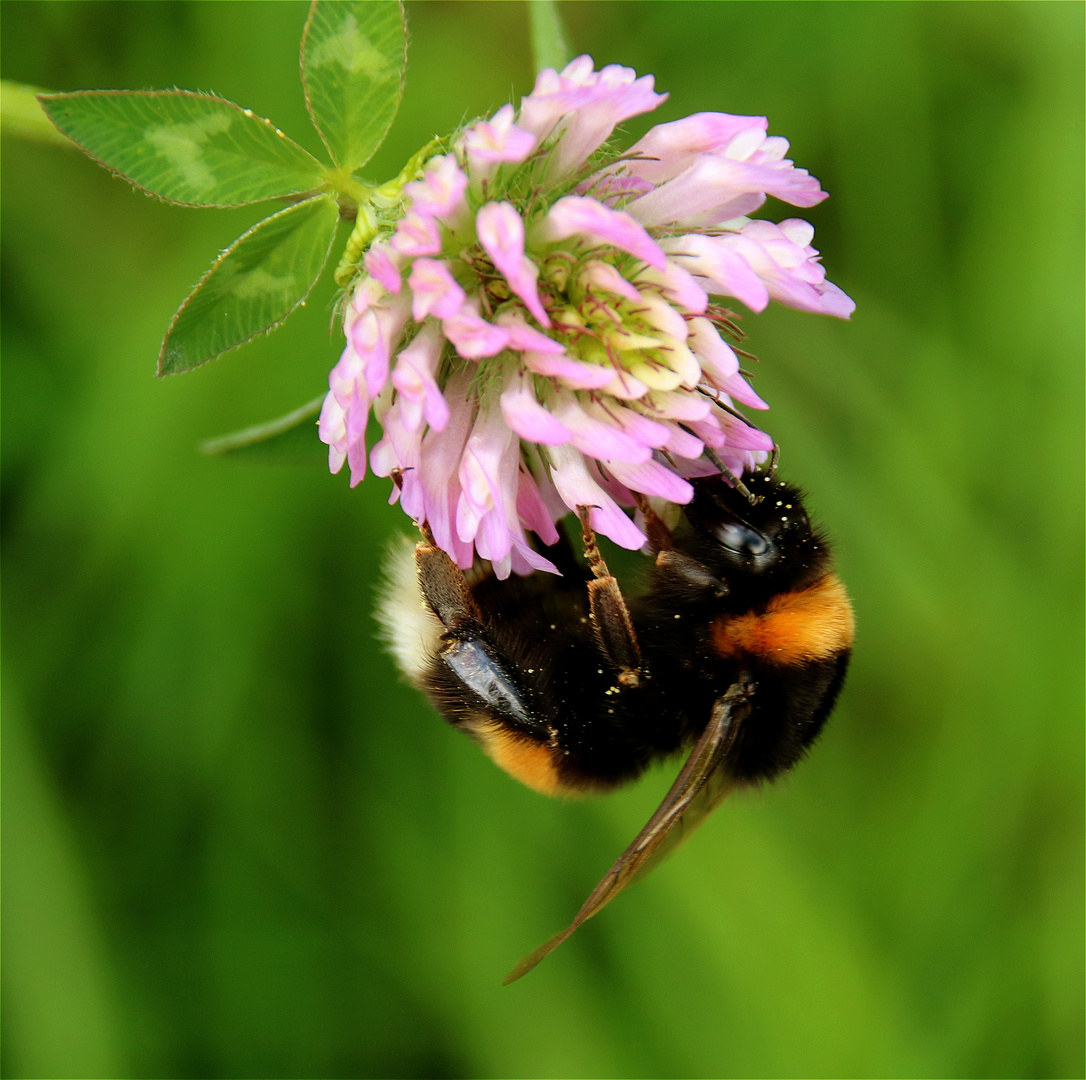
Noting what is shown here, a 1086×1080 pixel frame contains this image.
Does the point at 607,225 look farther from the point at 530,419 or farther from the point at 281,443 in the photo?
the point at 281,443

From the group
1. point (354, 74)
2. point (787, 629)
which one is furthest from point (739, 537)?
point (354, 74)

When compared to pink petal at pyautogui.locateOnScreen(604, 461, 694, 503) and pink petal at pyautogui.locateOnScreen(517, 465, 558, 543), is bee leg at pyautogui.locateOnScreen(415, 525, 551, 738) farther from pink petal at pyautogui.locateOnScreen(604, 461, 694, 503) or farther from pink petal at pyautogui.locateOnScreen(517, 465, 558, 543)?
pink petal at pyautogui.locateOnScreen(604, 461, 694, 503)

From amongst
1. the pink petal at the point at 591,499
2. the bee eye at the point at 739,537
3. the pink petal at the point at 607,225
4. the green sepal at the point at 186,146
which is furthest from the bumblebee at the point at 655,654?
the green sepal at the point at 186,146

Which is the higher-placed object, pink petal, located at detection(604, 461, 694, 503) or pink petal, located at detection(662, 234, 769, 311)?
pink petal, located at detection(662, 234, 769, 311)

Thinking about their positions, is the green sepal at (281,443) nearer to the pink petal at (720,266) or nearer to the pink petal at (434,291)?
the pink petal at (434,291)

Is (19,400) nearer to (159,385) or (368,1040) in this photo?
(159,385)

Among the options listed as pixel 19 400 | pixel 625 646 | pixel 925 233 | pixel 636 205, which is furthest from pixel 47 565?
pixel 925 233

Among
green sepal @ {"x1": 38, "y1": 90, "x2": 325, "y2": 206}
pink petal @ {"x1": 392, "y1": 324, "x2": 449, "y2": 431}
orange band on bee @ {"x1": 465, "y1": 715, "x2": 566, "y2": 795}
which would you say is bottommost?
orange band on bee @ {"x1": 465, "y1": 715, "x2": 566, "y2": 795}

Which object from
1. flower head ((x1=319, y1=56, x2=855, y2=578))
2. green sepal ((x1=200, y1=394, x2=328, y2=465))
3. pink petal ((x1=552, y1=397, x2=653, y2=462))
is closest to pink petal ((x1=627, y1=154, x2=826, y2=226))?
flower head ((x1=319, y1=56, x2=855, y2=578))
